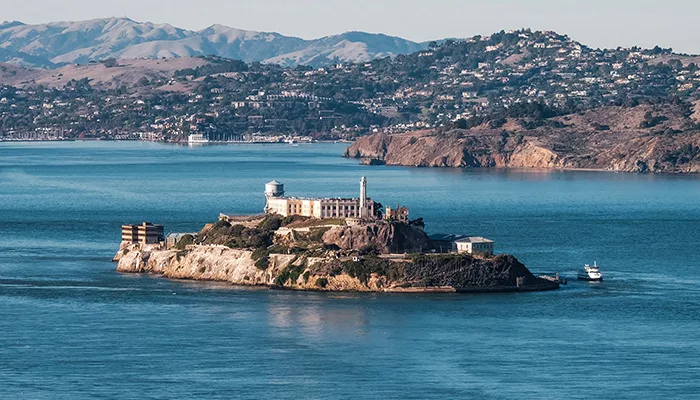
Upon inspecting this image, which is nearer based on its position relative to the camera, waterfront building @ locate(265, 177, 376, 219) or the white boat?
the white boat

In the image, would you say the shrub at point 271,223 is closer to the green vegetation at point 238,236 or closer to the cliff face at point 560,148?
the green vegetation at point 238,236

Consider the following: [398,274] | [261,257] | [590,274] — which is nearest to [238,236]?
[261,257]

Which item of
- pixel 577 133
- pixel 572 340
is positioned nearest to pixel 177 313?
pixel 572 340

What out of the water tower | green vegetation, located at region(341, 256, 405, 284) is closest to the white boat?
green vegetation, located at region(341, 256, 405, 284)

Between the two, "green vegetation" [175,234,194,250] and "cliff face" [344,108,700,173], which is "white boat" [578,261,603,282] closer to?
"green vegetation" [175,234,194,250]

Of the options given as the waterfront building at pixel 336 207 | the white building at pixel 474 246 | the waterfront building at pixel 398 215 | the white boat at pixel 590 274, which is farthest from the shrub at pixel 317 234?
the white boat at pixel 590 274

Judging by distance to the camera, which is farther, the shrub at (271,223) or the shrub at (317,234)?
the shrub at (271,223)

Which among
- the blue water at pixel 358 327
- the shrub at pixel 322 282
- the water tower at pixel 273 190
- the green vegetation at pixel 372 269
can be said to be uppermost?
the water tower at pixel 273 190

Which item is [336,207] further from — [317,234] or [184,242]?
[184,242]
